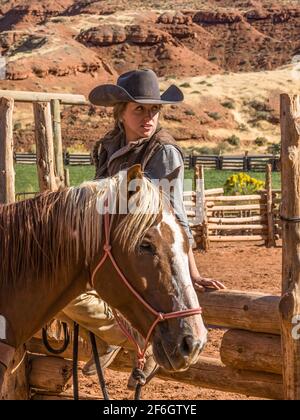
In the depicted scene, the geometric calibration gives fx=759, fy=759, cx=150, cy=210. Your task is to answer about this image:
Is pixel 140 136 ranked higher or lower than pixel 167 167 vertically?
higher

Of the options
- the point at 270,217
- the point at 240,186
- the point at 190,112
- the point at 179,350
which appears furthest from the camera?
the point at 190,112

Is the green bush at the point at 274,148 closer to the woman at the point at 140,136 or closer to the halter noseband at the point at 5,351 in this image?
the woman at the point at 140,136

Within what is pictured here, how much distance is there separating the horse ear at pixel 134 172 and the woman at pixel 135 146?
17.3 inches

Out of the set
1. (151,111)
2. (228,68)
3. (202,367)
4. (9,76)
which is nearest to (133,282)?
(151,111)

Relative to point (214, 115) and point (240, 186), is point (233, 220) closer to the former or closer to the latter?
point (240, 186)

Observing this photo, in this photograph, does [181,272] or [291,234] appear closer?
[181,272]

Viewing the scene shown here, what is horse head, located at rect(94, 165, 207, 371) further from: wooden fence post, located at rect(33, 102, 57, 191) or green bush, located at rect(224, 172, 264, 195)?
green bush, located at rect(224, 172, 264, 195)

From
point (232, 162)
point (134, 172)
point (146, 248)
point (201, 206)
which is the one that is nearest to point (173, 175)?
point (134, 172)

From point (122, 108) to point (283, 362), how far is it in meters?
1.53

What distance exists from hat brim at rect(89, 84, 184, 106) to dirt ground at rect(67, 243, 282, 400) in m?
2.93

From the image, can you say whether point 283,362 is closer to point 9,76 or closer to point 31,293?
point 31,293

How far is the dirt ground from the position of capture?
245 inches

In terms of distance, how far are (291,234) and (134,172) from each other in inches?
45.8

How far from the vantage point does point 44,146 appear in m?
5.60
